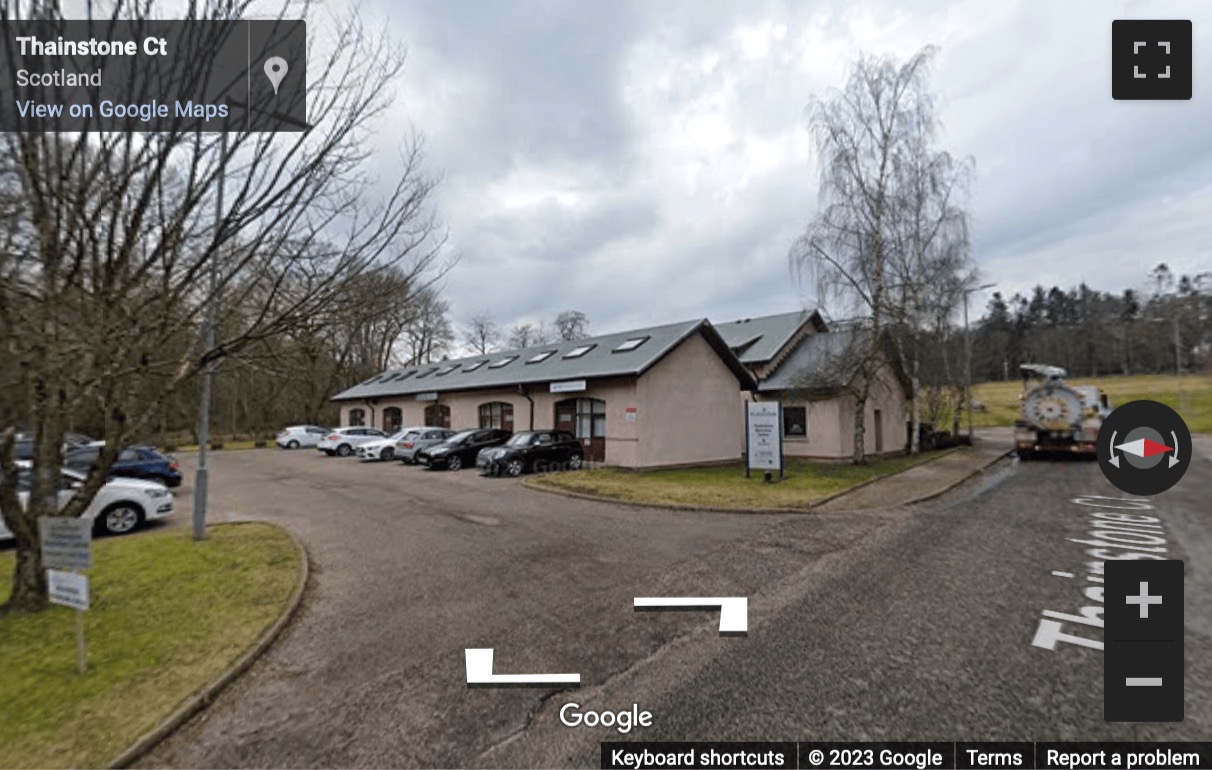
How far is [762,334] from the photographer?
25172mm

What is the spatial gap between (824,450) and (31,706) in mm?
20317

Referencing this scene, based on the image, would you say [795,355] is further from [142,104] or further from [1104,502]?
[142,104]

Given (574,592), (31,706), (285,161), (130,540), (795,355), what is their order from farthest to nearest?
(795,355) → (130,540) → (574,592) → (285,161) → (31,706)

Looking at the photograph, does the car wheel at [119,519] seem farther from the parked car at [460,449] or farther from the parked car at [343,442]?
the parked car at [343,442]

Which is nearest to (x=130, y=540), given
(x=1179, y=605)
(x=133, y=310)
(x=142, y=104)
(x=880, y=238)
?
(x=133, y=310)

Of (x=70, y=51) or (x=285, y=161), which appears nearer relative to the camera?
(x=70, y=51)

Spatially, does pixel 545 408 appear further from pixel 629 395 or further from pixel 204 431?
pixel 204 431

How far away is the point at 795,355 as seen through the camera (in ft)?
75.2

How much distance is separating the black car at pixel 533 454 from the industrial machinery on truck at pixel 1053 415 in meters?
15.6

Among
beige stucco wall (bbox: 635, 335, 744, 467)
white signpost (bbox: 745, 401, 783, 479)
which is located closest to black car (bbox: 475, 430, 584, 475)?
beige stucco wall (bbox: 635, 335, 744, 467)

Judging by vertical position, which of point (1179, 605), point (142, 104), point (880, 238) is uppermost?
point (880, 238)

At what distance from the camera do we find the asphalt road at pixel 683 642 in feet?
10.9

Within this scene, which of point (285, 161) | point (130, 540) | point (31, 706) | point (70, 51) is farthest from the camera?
point (130, 540)

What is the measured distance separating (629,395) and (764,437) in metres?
4.54
